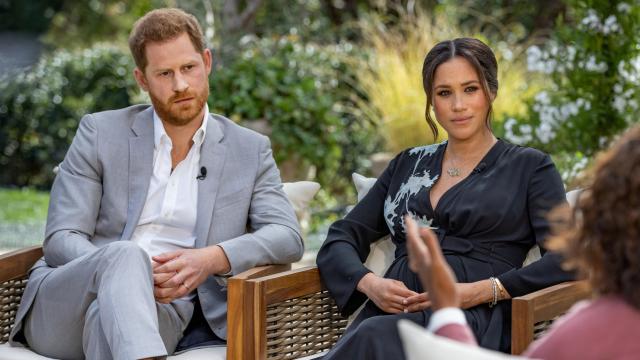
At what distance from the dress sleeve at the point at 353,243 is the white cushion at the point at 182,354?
0.38m

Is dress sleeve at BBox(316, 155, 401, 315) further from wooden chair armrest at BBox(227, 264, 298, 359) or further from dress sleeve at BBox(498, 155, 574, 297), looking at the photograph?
dress sleeve at BBox(498, 155, 574, 297)

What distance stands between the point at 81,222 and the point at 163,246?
10.5 inches

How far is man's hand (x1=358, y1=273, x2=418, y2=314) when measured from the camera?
2992 millimetres

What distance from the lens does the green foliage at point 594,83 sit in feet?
17.9

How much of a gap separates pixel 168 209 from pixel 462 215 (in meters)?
0.95

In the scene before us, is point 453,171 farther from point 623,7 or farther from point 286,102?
point 286,102

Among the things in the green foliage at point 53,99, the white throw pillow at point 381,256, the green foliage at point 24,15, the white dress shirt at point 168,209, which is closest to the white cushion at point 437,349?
the white throw pillow at point 381,256

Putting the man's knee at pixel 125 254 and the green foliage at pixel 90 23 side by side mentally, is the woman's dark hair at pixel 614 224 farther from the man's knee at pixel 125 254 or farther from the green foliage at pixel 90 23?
the green foliage at pixel 90 23

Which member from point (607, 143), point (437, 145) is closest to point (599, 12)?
point (607, 143)

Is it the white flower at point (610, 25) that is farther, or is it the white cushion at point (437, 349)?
the white flower at point (610, 25)

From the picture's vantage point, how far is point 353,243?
3312 mm

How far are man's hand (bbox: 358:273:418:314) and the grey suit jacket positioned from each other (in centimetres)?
37

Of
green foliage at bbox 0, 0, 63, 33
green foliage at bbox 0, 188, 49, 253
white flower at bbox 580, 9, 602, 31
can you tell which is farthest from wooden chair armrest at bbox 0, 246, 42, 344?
green foliage at bbox 0, 0, 63, 33

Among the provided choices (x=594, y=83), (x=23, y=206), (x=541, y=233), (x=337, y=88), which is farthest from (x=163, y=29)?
(x=23, y=206)
